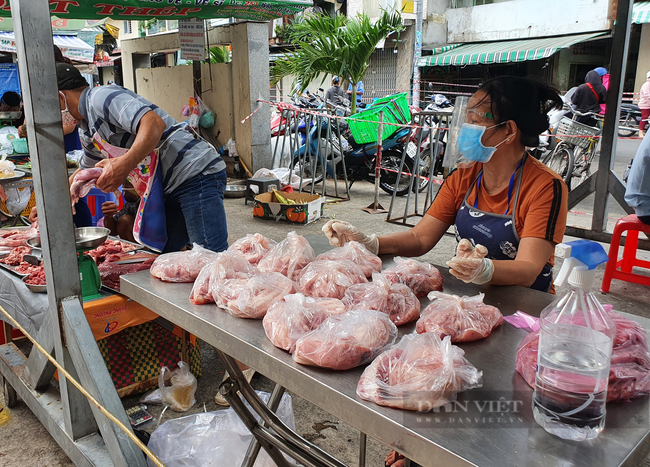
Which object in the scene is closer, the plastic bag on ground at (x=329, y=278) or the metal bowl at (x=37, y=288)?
the plastic bag on ground at (x=329, y=278)

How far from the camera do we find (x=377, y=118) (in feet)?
26.4

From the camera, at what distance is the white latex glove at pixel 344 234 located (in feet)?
7.09

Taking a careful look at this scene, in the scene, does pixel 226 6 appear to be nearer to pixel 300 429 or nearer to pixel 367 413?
pixel 300 429

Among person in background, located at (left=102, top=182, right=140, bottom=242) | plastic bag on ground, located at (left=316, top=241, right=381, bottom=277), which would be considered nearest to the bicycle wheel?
person in background, located at (left=102, top=182, right=140, bottom=242)

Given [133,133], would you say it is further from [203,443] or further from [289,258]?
[203,443]

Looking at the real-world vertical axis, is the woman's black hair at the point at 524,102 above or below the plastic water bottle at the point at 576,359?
above

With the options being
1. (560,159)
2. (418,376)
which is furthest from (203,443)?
(560,159)

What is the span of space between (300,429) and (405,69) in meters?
17.5

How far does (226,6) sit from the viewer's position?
6133 mm

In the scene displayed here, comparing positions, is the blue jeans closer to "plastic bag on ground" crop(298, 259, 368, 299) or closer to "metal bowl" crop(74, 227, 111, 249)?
"metal bowl" crop(74, 227, 111, 249)

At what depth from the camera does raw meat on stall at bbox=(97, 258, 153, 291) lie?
8.77ft

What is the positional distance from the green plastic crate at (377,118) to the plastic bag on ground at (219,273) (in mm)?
6115

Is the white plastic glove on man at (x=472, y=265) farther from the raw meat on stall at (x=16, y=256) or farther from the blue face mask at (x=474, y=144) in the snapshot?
the raw meat on stall at (x=16, y=256)

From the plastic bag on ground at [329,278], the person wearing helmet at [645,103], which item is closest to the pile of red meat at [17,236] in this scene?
the plastic bag on ground at [329,278]
